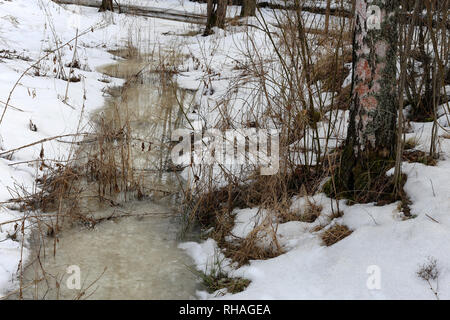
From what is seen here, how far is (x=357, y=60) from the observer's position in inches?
122

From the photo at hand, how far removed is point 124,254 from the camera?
132 inches

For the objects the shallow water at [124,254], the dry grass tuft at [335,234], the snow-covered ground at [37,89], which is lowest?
the shallow water at [124,254]

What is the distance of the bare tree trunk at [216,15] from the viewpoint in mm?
9648

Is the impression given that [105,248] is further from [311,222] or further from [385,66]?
[385,66]

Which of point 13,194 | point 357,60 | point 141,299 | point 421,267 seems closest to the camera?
point 421,267

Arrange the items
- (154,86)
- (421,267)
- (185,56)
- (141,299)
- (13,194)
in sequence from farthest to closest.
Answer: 1. (185,56)
2. (154,86)
3. (13,194)
4. (141,299)
5. (421,267)

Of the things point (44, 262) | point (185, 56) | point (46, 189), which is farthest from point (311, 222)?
point (185, 56)

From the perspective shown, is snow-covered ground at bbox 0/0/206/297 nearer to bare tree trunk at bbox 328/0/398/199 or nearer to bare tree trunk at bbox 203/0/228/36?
bare tree trunk at bbox 203/0/228/36

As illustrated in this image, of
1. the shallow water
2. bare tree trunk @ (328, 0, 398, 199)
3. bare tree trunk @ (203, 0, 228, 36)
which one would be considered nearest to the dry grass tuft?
bare tree trunk @ (328, 0, 398, 199)

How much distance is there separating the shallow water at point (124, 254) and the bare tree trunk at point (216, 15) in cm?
577

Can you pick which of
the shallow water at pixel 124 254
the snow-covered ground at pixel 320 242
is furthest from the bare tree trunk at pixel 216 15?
the shallow water at pixel 124 254

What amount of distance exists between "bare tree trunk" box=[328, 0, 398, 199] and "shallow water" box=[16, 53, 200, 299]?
1.38 m

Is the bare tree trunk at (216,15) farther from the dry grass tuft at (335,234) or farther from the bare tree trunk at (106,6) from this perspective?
the dry grass tuft at (335,234)
